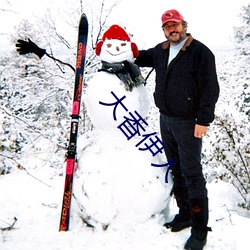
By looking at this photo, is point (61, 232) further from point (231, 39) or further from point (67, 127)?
point (231, 39)

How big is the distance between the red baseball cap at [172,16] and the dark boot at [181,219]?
70.4 inches

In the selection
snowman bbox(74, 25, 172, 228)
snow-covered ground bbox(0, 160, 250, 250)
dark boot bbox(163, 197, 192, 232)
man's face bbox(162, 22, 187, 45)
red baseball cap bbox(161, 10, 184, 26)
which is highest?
red baseball cap bbox(161, 10, 184, 26)

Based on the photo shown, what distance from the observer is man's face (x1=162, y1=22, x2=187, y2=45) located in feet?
8.59

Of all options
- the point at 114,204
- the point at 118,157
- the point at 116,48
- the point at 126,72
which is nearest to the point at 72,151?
the point at 118,157

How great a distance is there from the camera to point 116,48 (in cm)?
310

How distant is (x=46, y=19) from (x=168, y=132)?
6.72 m

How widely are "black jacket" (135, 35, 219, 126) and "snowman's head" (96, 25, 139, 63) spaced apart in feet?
1.40

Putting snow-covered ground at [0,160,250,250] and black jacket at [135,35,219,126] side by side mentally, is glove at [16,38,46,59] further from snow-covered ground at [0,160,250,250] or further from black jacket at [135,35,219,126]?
snow-covered ground at [0,160,250,250]

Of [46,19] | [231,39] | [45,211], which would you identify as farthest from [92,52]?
[231,39]

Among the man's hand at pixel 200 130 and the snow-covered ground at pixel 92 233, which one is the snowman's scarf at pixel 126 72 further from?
the snow-covered ground at pixel 92 233

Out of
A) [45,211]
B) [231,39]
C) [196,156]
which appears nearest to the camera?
[196,156]

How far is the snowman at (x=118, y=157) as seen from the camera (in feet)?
9.73

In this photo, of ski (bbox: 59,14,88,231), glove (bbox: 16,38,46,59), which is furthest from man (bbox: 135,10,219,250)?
glove (bbox: 16,38,46,59)

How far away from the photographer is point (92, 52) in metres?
8.12
